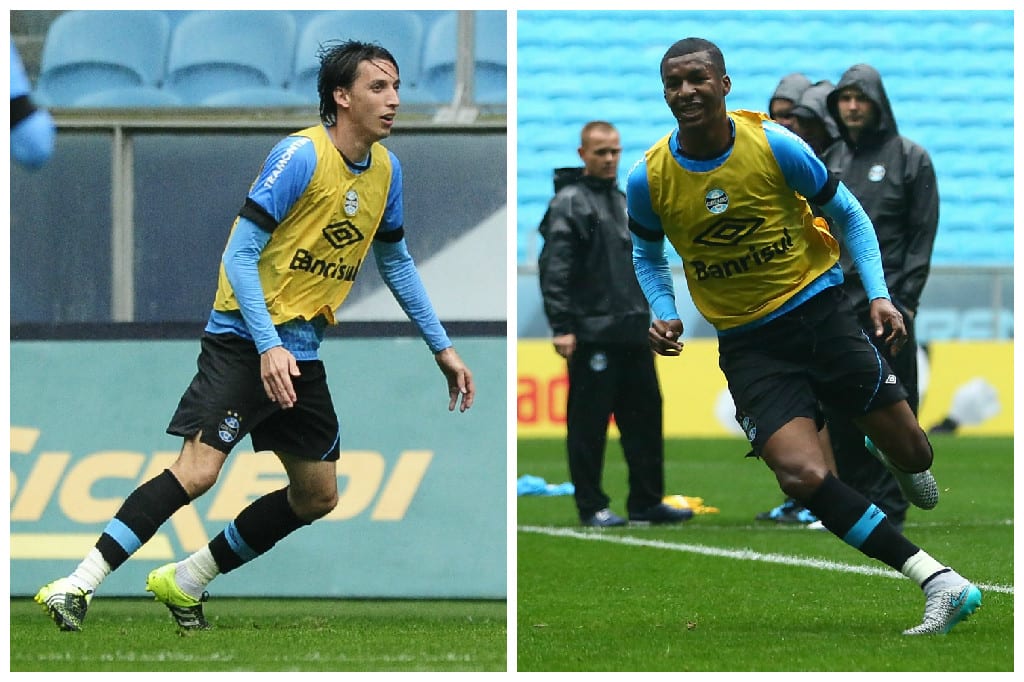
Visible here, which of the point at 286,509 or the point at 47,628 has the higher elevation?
the point at 286,509

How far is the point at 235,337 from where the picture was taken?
4098 millimetres

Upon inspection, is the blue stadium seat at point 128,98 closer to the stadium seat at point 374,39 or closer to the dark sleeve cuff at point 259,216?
the stadium seat at point 374,39

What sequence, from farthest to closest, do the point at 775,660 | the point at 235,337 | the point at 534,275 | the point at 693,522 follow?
1. the point at 534,275
2. the point at 693,522
3. the point at 235,337
4. the point at 775,660

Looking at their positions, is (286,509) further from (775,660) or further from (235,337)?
(775,660)

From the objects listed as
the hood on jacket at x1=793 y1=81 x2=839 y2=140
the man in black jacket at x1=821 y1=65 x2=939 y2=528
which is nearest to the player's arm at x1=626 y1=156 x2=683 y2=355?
the man in black jacket at x1=821 y1=65 x2=939 y2=528

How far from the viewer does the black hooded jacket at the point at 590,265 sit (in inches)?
263

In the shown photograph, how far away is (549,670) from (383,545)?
1461mm

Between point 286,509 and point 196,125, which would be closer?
point 286,509

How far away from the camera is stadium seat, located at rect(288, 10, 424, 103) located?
4871 mm

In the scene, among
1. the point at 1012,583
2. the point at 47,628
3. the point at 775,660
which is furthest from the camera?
the point at 1012,583

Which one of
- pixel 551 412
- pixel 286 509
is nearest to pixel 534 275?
pixel 551 412

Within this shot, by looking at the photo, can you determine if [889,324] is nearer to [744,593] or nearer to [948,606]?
[948,606]

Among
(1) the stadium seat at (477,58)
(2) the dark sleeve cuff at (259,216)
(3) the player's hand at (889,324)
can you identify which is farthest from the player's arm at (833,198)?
(2) the dark sleeve cuff at (259,216)

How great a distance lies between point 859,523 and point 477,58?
1716 millimetres
